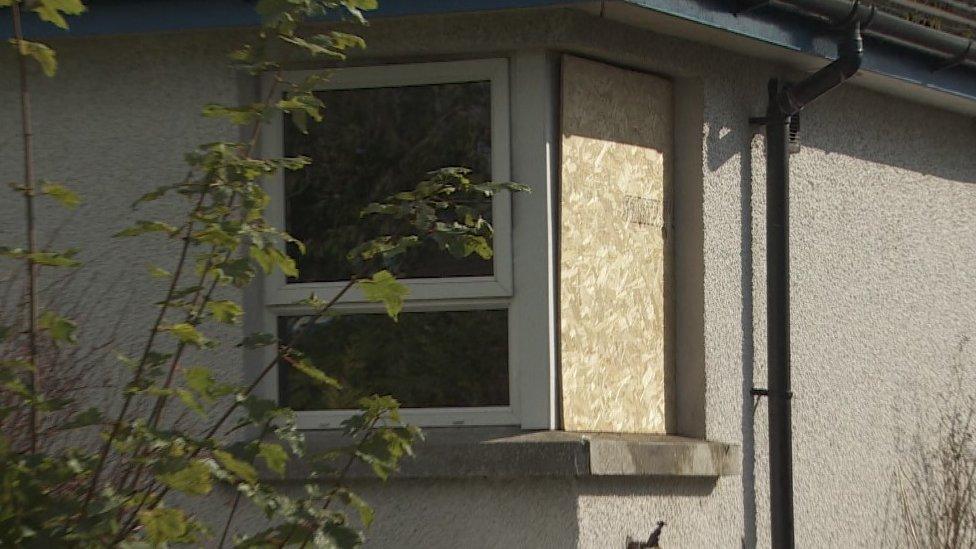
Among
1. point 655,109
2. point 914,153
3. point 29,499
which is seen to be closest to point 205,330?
point 655,109

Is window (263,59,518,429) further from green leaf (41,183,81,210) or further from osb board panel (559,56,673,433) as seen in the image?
green leaf (41,183,81,210)

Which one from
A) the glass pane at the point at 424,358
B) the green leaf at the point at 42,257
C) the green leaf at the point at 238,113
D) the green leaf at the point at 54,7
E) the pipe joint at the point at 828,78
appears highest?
the pipe joint at the point at 828,78

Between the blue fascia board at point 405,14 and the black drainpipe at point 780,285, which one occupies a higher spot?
the blue fascia board at point 405,14

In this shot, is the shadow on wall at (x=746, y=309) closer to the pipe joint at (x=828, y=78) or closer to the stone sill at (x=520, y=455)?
the pipe joint at (x=828, y=78)

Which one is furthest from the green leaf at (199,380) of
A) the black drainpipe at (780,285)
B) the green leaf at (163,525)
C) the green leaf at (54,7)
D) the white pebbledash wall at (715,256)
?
the black drainpipe at (780,285)

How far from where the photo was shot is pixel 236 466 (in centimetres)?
345

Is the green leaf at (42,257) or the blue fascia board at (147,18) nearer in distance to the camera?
the green leaf at (42,257)

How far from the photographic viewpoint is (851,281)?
7.33 metres

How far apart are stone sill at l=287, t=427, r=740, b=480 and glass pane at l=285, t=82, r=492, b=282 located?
0.63 meters

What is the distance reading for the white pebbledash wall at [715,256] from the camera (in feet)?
19.1

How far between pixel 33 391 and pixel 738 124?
151 inches

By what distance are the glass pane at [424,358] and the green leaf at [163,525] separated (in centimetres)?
249

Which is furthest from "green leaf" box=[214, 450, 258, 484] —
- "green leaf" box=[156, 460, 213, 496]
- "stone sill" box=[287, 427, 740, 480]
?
"stone sill" box=[287, 427, 740, 480]

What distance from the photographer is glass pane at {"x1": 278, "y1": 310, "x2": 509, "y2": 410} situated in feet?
19.3
